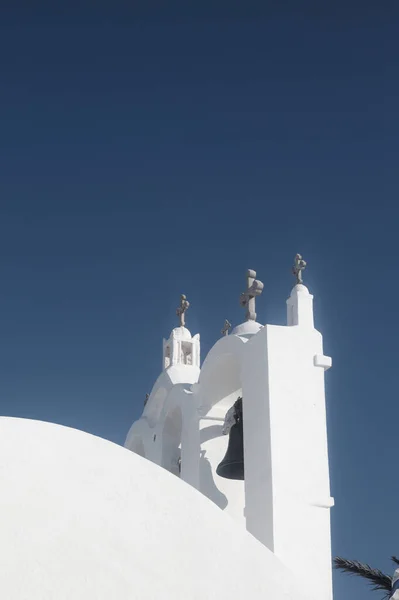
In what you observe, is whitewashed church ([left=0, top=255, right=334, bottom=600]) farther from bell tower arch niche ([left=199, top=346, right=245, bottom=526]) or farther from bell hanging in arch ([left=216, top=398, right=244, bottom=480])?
bell tower arch niche ([left=199, top=346, right=245, bottom=526])

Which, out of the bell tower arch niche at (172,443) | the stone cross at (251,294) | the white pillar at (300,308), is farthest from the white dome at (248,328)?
the bell tower arch niche at (172,443)

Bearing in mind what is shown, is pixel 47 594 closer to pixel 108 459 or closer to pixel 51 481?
pixel 51 481

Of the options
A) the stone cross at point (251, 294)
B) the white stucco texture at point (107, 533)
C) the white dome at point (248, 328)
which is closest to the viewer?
the white stucco texture at point (107, 533)

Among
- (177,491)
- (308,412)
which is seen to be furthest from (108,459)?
(308,412)

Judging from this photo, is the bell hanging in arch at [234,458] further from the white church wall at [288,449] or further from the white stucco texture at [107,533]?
the white stucco texture at [107,533]

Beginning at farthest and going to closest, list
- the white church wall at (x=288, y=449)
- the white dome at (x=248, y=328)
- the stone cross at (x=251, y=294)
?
the stone cross at (x=251, y=294) → the white dome at (x=248, y=328) → the white church wall at (x=288, y=449)

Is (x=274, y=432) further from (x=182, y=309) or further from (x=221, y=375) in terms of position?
(x=182, y=309)

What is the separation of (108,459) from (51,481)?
16.0 inches

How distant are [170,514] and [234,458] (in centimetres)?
354

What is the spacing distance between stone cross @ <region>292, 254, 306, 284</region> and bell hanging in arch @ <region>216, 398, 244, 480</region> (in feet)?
Answer: 4.61

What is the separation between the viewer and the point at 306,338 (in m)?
7.25

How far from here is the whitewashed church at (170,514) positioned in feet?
12.0

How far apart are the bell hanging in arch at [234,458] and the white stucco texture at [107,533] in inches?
129

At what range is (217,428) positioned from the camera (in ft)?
27.7
